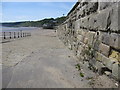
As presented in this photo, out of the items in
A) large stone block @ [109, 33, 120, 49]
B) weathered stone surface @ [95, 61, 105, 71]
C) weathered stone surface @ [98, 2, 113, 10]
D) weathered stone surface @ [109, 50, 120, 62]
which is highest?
weathered stone surface @ [98, 2, 113, 10]

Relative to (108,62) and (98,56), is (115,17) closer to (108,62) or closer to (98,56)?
(108,62)

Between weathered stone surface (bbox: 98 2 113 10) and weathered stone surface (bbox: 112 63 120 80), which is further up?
weathered stone surface (bbox: 98 2 113 10)

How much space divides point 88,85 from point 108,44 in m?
0.96

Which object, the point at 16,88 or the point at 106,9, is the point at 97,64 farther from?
the point at 16,88

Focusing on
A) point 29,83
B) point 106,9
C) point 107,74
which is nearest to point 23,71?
point 29,83

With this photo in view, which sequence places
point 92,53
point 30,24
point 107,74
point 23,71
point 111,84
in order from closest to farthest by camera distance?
point 111,84 → point 107,74 → point 92,53 → point 23,71 → point 30,24

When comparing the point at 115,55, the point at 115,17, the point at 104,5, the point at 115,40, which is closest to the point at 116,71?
the point at 115,55

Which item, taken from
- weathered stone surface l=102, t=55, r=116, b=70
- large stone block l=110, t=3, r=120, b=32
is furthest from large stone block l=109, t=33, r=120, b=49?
weathered stone surface l=102, t=55, r=116, b=70

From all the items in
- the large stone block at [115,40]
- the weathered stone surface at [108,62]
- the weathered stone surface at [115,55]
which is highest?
the large stone block at [115,40]

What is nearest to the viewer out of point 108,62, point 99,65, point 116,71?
point 116,71

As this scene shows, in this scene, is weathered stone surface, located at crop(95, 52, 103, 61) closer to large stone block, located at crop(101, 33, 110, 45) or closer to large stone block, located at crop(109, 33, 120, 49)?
large stone block, located at crop(101, 33, 110, 45)

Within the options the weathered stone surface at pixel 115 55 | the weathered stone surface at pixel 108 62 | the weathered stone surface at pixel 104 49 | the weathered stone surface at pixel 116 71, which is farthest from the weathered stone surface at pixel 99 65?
the weathered stone surface at pixel 116 71

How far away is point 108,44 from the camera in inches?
127

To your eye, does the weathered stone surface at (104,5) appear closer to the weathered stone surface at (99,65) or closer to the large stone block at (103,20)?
the large stone block at (103,20)
